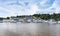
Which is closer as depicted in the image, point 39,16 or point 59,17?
point 59,17

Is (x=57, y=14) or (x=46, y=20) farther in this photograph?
(x=46, y=20)

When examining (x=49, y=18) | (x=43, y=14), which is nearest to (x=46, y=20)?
(x=49, y=18)

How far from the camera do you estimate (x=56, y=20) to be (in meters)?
5.78

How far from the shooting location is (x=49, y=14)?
220 inches

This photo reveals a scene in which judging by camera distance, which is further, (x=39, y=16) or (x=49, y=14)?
(x=39, y=16)

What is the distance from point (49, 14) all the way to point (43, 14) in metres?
0.24

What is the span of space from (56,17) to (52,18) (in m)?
0.36

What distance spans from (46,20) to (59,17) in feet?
2.22

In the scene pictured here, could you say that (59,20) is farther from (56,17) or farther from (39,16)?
(39,16)

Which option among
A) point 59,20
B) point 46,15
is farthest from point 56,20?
point 46,15

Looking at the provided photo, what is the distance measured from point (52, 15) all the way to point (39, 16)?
0.62 metres

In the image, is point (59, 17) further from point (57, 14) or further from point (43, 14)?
point (43, 14)

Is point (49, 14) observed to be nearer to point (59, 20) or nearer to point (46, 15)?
point (46, 15)

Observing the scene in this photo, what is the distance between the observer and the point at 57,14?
18.7 feet
